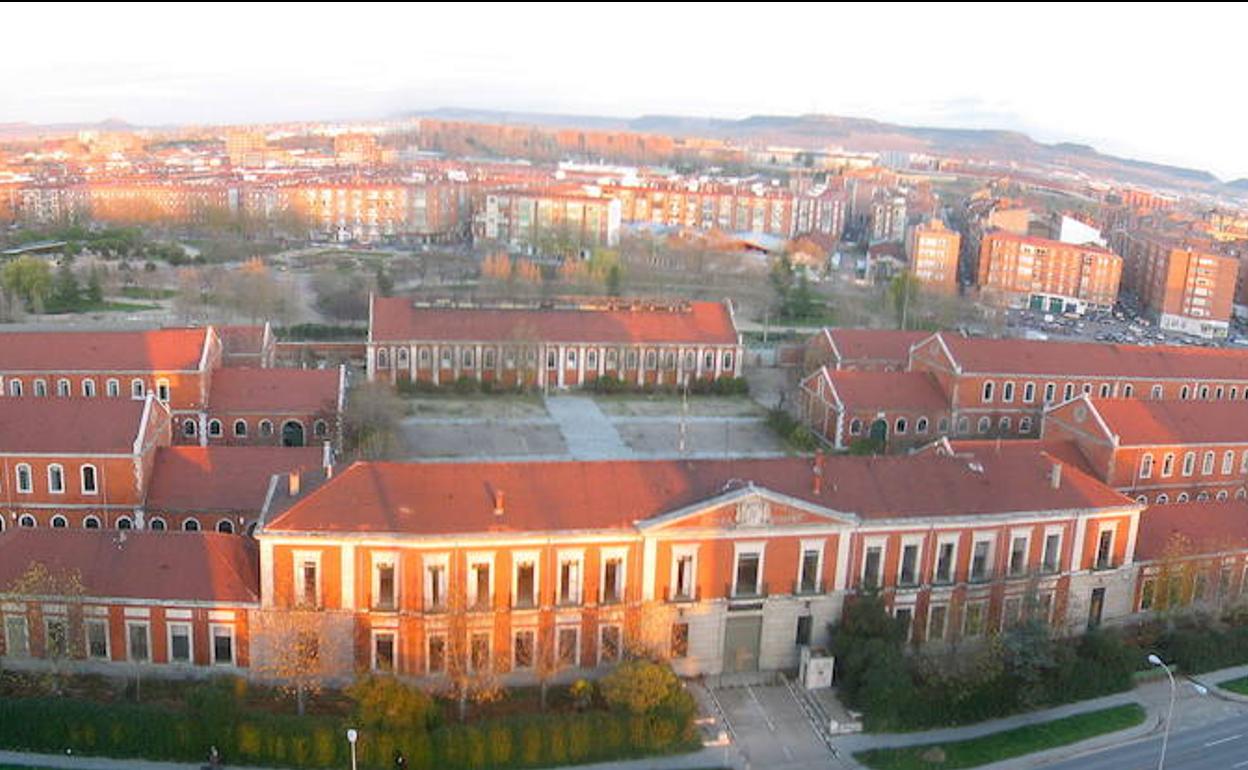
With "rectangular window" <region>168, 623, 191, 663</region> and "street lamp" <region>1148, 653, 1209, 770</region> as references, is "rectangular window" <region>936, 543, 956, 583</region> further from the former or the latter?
"rectangular window" <region>168, 623, 191, 663</region>

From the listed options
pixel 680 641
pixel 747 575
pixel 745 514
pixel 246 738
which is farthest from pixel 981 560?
pixel 246 738

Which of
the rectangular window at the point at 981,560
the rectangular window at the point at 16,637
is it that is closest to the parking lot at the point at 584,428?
the rectangular window at the point at 981,560

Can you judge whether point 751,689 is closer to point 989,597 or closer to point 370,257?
point 989,597

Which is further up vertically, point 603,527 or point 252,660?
point 603,527

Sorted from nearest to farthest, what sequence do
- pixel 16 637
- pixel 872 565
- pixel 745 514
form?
pixel 16 637, pixel 745 514, pixel 872 565

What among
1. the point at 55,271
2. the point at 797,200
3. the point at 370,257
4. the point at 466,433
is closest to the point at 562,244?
the point at 370,257

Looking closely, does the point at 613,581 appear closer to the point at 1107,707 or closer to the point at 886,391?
the point at 1107,707
